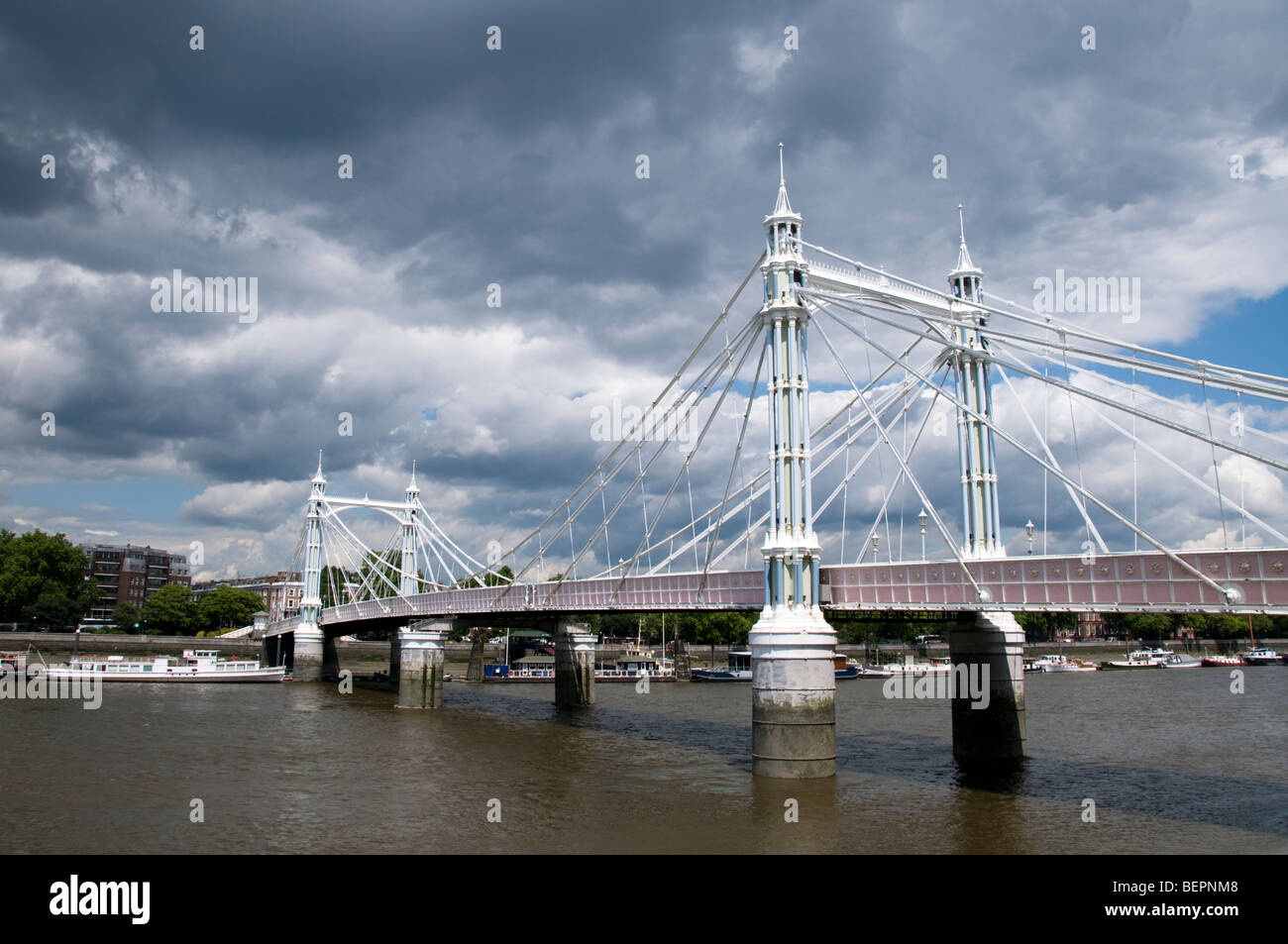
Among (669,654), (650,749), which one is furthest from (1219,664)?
(650,749)

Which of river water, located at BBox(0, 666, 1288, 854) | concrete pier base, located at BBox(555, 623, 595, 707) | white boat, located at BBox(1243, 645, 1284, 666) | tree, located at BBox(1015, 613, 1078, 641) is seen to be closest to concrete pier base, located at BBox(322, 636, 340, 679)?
river water, located at BBox(0, 666, 1288, 854)

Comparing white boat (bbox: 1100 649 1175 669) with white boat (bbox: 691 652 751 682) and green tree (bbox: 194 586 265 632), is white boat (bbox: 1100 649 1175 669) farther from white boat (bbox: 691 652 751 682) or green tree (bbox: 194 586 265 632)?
green tree (bbox: 194 586 265 632)

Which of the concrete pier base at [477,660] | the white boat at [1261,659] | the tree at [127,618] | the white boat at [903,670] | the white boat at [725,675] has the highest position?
the tree at [127,618]

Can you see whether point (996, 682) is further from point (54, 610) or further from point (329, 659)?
point (54, 610)

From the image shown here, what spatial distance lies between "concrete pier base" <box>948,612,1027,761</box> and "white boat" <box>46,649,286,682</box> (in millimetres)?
68820

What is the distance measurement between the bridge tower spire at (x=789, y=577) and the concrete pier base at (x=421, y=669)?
33.9m

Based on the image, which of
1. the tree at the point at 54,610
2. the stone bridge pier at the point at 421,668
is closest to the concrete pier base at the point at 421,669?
the stone bridge pier at the point at 421,668

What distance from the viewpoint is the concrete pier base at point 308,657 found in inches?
3376

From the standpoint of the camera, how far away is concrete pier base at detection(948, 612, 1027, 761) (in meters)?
34.4

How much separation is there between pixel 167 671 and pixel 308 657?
38.1 feet

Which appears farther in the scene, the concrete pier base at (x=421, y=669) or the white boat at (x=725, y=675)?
the white boat at (x=725, y=675)

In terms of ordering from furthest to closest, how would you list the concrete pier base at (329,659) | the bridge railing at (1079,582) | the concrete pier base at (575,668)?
the concrete pier base at (329,659) < the concrete pier base at (575,668) < the bridge railing at (1079,582)

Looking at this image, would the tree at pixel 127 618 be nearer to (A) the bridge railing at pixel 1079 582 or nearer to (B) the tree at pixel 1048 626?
(A) the bridge railing at pixel 1079 582
